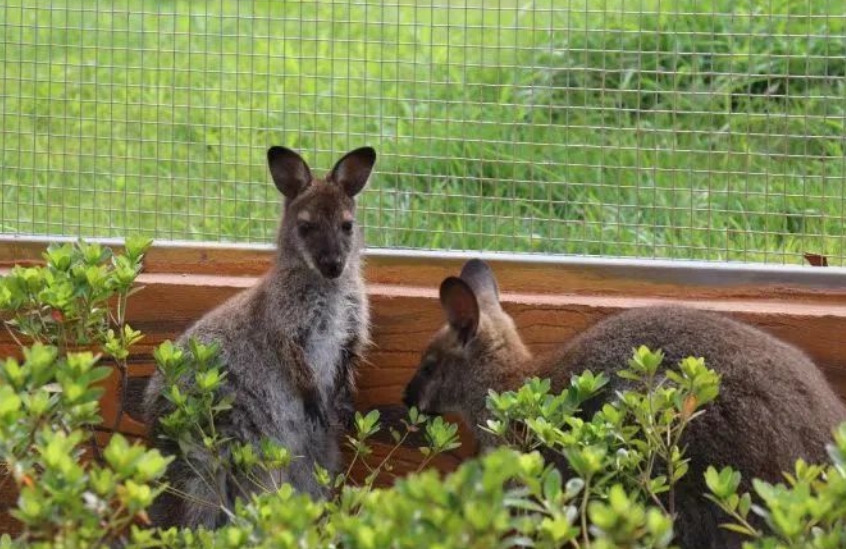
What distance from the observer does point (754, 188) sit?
5.95 meters

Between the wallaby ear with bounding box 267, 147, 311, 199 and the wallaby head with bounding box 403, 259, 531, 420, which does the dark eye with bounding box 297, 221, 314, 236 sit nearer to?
the wallaby ear with bounding box 267, 147, 311, 199

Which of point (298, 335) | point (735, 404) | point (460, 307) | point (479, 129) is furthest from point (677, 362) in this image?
point (479, 129)

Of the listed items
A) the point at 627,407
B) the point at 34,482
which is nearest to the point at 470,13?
the point at 627,407

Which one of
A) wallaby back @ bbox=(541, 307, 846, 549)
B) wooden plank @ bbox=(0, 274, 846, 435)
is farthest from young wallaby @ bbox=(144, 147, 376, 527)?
wallaby back @ bbox=(541, 307, 846, 549)

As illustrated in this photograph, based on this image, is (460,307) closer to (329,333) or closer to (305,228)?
(329,333)

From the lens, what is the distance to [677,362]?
4785 mm

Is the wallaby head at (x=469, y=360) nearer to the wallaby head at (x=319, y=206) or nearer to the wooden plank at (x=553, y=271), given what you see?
the wooden plank at (x=553, y=271)

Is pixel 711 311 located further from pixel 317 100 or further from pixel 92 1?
pixel 92 1

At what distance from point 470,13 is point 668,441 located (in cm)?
298

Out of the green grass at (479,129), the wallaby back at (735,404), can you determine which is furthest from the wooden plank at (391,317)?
the wallaby back at (735,404)

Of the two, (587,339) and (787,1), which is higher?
(787,1)

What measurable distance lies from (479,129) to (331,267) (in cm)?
128

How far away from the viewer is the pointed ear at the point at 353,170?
550 centimetres

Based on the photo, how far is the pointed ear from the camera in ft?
18.0
